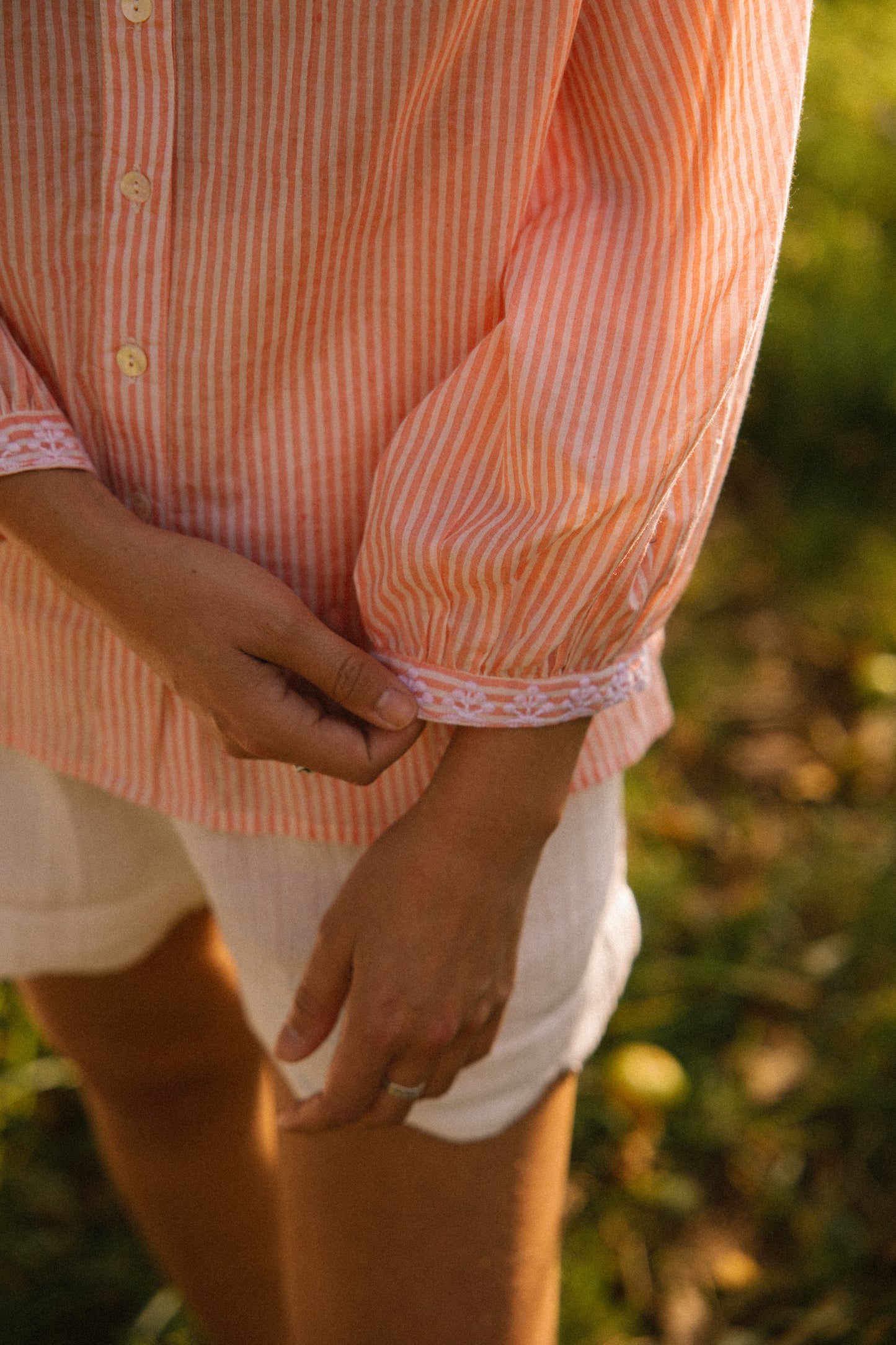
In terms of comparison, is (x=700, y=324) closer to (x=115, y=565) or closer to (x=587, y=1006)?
(x=115, y=565)

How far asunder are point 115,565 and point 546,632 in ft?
1.04

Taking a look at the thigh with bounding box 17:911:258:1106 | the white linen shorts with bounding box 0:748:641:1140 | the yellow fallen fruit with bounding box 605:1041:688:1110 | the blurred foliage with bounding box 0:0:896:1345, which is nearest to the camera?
the white linen shorts with bounding box 0:748:641:1140

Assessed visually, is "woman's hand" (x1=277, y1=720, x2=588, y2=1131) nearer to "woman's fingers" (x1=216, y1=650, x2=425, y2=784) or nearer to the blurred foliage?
"woman's fingers" (x1=216, y1=650, x2=425, y2=784)

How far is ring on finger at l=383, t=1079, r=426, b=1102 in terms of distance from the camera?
2.97 ft

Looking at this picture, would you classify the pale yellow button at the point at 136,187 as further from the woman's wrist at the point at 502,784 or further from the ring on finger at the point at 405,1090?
the ring on finger at the point at 405,1090

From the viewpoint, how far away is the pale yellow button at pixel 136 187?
0.85 metres

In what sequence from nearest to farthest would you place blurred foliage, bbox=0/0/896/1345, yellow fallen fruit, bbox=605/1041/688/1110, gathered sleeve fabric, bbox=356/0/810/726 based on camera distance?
gathered sleeve fabric, bbox=356/0/810/726, blurred foliage, bbox=0/0/896/1345, yellow fallen fruit, bbox=605/1041/688/1110

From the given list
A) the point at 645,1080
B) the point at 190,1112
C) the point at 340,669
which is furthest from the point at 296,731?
the point at 645,1080

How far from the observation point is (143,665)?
3.35ft

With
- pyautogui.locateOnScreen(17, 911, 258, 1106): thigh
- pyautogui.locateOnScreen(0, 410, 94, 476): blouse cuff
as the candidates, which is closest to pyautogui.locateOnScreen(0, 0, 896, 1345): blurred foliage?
pyautogui.locateOnScreen(17, 911, 258, 1106): thigh

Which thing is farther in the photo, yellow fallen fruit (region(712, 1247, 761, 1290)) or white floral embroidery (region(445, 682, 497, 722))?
yellow fallen fruit (region(712, 1247, 761, 1290))

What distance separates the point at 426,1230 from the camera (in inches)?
39.9

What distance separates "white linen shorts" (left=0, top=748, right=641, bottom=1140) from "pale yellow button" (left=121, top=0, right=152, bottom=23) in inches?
24.1

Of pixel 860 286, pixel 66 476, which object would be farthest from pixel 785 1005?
pixel 860 286
